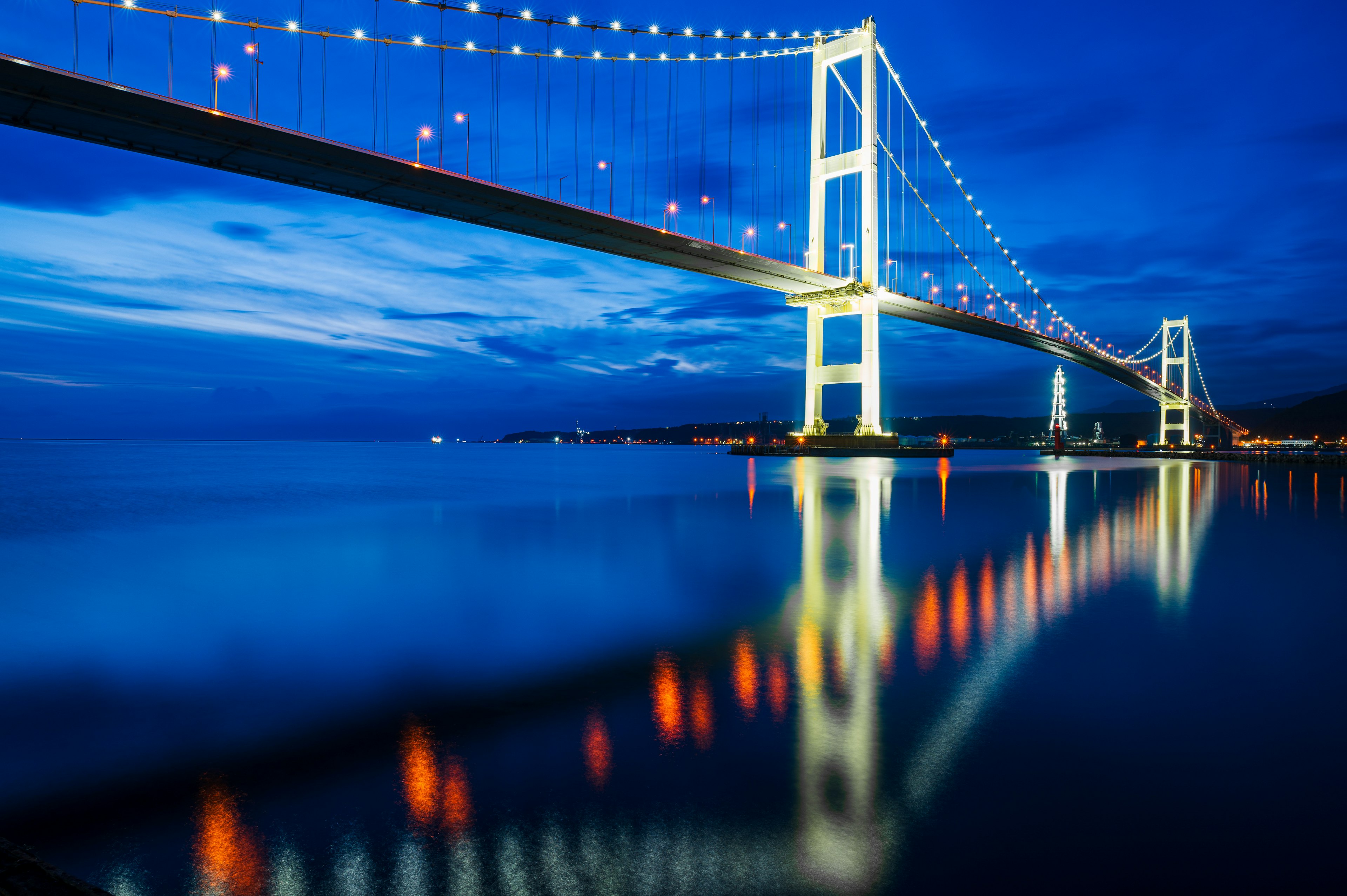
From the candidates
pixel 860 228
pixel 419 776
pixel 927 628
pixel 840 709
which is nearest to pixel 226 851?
pixel 419 776

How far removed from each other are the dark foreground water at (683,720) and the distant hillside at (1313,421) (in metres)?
143

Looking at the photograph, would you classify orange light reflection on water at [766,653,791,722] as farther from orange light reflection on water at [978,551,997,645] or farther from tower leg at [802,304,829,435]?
tower leg at [802,304,829,435]

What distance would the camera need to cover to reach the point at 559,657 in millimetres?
5355

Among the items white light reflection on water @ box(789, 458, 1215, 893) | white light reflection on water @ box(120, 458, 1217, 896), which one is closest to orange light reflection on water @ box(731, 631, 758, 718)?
white light reflection on water @ box(120, 458, 1217, 896)

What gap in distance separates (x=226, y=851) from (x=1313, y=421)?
162 metres

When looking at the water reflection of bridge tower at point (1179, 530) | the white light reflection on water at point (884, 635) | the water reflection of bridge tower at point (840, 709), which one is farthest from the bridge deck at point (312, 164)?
the water reflection of bridge tower at point (1179, 530)

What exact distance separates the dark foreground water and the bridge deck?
14260 mm

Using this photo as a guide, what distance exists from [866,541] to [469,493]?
56.5 ft

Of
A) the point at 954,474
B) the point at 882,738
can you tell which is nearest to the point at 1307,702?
the point at 882,738

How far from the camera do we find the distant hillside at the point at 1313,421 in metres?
119

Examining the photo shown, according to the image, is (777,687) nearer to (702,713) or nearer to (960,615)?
(702,713)

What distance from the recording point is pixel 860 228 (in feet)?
149

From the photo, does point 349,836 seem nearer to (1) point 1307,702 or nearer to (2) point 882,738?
(2) point 882,738

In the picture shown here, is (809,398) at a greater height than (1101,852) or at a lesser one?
greater
